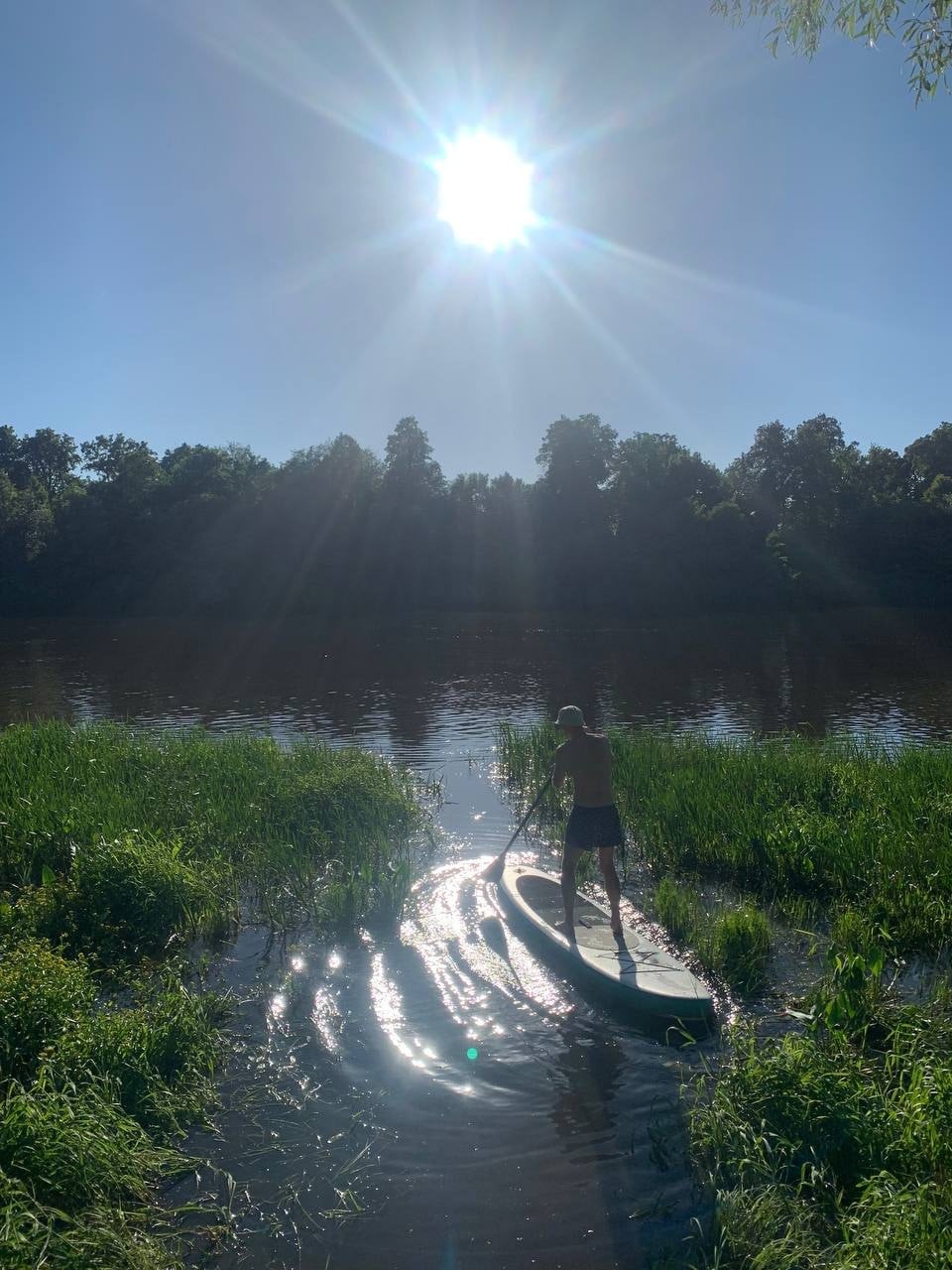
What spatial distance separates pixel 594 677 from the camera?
3297 centimetres

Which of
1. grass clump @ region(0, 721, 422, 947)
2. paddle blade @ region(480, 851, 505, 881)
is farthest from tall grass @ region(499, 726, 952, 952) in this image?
grass clump @ region(0, 721, 422, 947)

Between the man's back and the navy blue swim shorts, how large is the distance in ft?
0.25

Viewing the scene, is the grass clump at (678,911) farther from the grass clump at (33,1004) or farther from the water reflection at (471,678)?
the water reflection at (471,678)

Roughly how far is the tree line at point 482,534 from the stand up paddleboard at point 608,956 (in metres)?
60.6

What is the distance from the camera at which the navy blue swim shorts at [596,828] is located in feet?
28.9

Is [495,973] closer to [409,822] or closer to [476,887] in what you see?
[476,887]

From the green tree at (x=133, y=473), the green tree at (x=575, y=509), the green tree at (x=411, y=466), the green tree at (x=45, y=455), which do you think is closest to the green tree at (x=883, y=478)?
the green tree at (x=575, y=509)

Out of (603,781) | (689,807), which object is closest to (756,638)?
(689,807)

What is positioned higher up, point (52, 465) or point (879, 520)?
point (52, 465)

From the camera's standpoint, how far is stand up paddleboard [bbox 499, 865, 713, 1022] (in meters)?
7.09

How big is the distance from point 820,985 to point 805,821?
3940mm

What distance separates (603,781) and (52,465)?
117524mm

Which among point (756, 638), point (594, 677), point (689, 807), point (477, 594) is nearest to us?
point (689, 807)

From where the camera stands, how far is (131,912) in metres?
8.77
